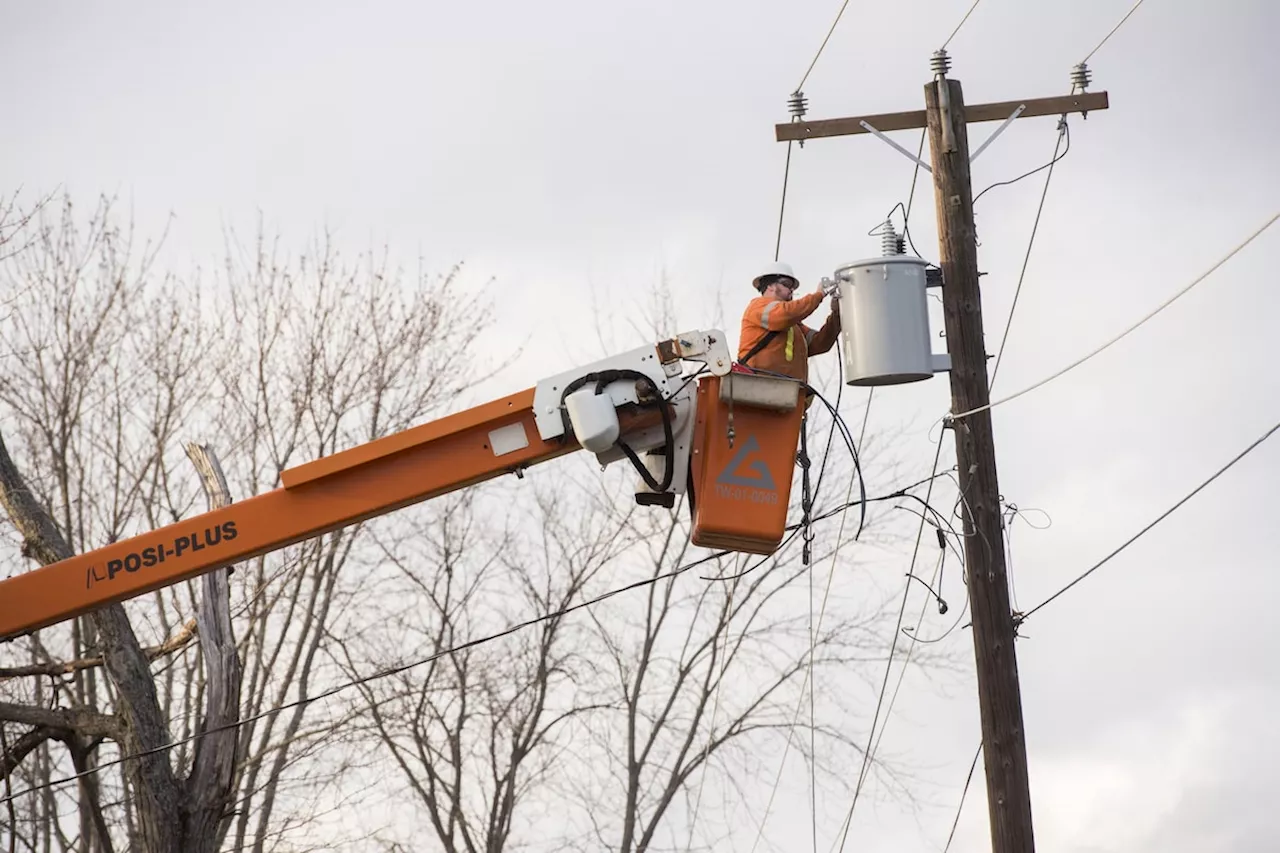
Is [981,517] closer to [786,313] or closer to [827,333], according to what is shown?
[827,333]

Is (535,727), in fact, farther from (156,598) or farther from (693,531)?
(693,531)

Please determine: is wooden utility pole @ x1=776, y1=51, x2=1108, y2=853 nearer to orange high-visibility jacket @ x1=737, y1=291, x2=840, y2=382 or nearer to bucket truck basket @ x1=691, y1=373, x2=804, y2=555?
orange high-visibility jacket @ x1=737, y1=291, x2=840, y2=382

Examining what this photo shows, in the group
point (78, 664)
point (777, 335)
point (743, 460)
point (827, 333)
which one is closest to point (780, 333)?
point (777, 335)

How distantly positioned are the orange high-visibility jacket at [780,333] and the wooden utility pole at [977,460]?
1.44 metres

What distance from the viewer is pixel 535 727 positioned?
72.2 ft

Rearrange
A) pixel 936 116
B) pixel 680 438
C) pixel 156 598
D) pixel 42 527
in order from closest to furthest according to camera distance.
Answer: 1. pixel 680 438
2. pixel 936 116
3. pixel 42 527
4. pixel 156 598

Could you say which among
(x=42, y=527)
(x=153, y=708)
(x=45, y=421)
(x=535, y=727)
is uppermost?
(x=45, y=421)

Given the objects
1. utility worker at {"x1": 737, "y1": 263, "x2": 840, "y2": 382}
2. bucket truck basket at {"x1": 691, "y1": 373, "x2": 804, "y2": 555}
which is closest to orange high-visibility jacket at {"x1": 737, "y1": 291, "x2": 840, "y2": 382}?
utility worker at {"x1": 737, "y1": 263, "x2": 840, "y2": 382}

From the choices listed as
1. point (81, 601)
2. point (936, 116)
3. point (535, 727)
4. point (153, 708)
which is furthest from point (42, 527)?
point (535, 727)

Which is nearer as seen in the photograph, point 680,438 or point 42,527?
point 680,438

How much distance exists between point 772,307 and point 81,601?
3832 mm

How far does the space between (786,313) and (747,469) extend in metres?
0.99

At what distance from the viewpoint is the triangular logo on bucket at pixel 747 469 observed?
8.58m

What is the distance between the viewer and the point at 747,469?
8602 mm
